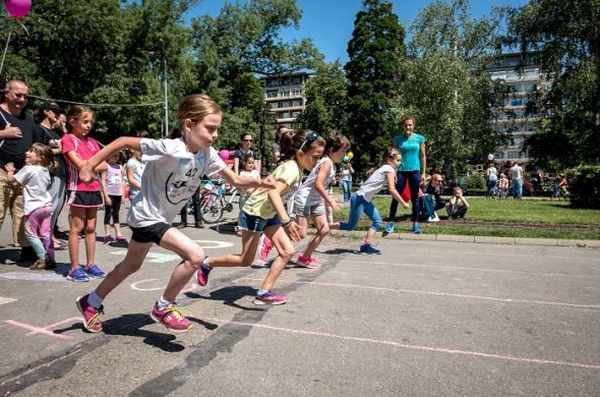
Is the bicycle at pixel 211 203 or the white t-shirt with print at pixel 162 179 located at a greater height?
the white t-shirt with print at pixel 162 179

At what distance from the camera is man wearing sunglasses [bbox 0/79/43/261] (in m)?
6.01

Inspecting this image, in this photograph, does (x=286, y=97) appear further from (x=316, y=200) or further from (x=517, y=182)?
(x=316, y=200)

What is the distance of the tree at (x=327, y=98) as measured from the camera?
54188mm

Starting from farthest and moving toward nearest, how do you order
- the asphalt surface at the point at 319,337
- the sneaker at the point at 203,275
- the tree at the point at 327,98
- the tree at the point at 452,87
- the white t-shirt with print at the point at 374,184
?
1. the tree at the point at 327,98
2. the tree at the point at 452,87
3. the white t-shirt with print at the point at 374,184
4. the sneaker at the point at 203,275
5. the asphalt surface at the point at 319,337

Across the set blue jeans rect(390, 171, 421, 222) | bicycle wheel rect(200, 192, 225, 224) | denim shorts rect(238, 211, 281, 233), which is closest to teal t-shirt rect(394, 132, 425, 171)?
blue jeans rect(390, 171, 421, 222)

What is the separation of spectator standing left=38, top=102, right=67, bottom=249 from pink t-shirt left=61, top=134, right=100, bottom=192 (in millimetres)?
1049

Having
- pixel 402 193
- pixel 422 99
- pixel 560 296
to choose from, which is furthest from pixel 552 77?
pixel 560 296

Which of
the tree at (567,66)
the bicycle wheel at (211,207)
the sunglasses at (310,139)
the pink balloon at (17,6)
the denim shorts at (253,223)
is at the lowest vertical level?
the bicycle wheel at (211,207)

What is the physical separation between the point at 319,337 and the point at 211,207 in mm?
9401

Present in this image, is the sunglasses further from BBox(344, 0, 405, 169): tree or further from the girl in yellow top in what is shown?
BBox(344, 0, 405, 169): tree

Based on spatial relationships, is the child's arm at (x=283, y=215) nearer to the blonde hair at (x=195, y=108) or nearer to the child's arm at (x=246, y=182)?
the child's arm at (x=246, y=182)

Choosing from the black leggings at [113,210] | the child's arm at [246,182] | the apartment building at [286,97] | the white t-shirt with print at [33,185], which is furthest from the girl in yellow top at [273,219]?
the apartment building at [286,97]

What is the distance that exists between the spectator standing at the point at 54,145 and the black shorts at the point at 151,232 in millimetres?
3649

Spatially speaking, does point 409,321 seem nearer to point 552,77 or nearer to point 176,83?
point 552,77
